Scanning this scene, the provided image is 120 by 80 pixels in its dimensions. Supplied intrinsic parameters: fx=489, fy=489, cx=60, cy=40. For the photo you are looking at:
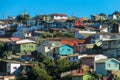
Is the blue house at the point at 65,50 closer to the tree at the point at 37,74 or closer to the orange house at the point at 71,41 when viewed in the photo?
the orange house at the point at 71,41

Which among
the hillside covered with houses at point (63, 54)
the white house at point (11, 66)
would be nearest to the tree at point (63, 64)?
the hillside covered with houses at point (63, 54)

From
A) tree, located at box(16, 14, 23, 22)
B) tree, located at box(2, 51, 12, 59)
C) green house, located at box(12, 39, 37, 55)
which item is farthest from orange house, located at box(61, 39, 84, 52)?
tree, located at box(16, 14, 23, 22)

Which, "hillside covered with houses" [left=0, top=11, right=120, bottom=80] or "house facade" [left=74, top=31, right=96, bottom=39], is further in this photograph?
"house facade" [left=74, top=31, right=96, bottom=39]

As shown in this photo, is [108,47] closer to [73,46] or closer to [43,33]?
[73,46]

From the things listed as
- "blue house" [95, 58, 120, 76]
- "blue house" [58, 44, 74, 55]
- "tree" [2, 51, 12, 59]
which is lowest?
"blue house" [95, 58, 120, 76]

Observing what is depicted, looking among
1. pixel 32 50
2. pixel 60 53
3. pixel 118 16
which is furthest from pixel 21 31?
pixel 118 16

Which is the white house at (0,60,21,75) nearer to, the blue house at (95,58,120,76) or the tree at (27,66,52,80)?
the tree at (27,66,52,80)

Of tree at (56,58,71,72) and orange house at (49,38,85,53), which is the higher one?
orange house at (49,38,85,53)
